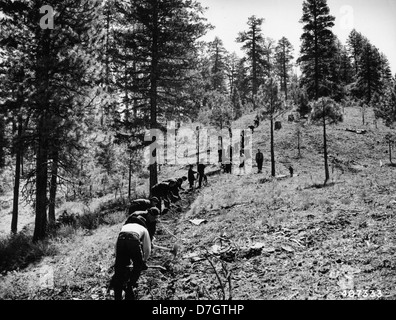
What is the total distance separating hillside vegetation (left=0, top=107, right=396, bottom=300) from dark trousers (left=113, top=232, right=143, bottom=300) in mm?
587

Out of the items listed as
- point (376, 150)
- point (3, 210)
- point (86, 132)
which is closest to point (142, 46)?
point (86, 132)

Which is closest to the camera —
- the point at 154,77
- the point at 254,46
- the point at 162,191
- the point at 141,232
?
the point at 141,232

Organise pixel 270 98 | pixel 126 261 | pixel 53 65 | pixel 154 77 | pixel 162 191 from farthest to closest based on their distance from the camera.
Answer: pixel 270 98 < pixel 154 77 < pixel 162 191 < pixel 53 65 < pixel 126 261

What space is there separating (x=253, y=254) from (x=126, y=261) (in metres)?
3.20

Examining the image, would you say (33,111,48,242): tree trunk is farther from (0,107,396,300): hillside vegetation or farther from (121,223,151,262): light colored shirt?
(121,223,151,262): light colored shirt

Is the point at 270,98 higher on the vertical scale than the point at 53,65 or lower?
higher

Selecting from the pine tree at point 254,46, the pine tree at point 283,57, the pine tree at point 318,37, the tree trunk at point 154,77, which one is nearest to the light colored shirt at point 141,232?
the tree trunk at point 154,77

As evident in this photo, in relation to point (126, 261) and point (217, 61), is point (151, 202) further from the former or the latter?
point (217, 61)

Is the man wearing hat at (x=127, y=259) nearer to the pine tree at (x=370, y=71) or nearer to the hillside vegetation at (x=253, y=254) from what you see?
the hillside vegetation at (x=253, y=254)

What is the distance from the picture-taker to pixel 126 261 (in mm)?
5246

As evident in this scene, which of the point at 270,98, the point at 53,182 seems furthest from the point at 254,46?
the point at 53,182

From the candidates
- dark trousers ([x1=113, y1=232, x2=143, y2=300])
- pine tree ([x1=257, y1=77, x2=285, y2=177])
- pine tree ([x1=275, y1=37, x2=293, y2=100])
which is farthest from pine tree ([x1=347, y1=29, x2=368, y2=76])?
dark trousers ([x1=113, y1=232, x2=143, y2=300])

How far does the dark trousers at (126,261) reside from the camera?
5.11m

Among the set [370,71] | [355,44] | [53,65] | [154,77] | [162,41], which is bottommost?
[53,65]
